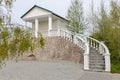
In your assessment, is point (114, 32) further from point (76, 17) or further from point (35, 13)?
point (35, 13)

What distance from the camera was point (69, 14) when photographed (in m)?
22.1

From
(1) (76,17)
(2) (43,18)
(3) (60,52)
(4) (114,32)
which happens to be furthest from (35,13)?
(4) (114,32)

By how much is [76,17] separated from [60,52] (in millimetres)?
8497

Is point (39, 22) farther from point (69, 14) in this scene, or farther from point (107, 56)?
point (107, 56)

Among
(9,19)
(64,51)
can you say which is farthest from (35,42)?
(64,51)

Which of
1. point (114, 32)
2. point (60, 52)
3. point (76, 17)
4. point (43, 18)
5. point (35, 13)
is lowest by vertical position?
point (60, 52)

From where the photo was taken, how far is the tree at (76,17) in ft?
71.2

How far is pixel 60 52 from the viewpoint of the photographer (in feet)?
48.3

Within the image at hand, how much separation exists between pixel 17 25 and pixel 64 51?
11500 mm

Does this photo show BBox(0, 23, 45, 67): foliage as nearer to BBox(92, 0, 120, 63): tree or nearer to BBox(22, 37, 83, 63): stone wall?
BBox(22, 37, 83, 63): stone wall

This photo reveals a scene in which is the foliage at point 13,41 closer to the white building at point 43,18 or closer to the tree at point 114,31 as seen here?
the tree at point 114,31

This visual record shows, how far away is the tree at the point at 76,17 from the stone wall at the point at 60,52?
645 cm

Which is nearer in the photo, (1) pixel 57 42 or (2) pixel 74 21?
(1) pixel 57 42

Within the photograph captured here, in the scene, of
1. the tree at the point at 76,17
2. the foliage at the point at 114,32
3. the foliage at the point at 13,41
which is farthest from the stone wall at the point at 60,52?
the foliage at the point at 13,41
